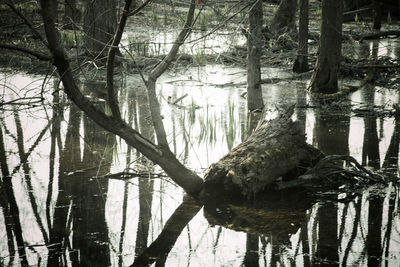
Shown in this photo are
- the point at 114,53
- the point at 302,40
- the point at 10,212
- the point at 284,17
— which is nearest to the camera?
the point at 114,53

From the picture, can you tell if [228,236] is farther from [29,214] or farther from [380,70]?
[380,70]

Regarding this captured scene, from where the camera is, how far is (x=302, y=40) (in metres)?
11.3

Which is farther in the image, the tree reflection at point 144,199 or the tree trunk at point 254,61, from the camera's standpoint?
the tree trunk at point 254,61

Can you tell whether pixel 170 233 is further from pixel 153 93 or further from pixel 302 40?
pixel 302 40

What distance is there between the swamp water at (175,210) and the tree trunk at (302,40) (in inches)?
115

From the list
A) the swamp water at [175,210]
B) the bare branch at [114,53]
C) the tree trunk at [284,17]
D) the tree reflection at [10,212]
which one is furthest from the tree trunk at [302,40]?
the tree reflection at [10,212]

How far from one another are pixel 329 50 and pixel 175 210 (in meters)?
5.28

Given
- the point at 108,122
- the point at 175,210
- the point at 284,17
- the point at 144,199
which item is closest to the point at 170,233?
the point at 175,210

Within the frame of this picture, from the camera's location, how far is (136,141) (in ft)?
17.9

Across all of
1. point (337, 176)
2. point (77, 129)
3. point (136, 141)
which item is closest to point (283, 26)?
point (77, 129)

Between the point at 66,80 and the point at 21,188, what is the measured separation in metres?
1.61

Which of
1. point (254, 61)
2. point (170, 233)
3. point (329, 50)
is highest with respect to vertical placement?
point (329, 50)

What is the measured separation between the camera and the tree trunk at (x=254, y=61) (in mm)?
8312

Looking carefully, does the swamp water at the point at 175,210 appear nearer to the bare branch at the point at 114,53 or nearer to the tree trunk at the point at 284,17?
the bare branch at the point at 114,53
